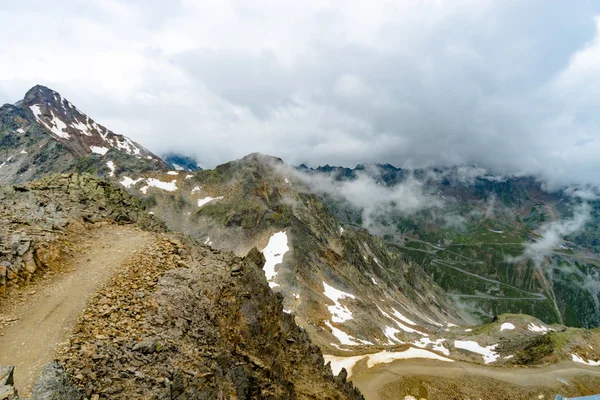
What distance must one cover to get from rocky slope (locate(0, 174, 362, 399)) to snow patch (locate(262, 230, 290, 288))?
59652 mm

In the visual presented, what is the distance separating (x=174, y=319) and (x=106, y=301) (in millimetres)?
3203

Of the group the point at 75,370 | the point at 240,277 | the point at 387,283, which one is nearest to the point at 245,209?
the point at 387,283

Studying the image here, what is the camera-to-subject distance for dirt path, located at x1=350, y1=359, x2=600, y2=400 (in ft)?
118

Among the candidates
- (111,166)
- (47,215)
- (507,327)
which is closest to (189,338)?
(47,215)

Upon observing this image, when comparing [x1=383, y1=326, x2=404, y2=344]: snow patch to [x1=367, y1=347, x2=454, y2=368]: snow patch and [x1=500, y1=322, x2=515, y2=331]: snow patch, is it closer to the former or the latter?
[x1=367, y1=347, x2=454, y2=368]: snow patch

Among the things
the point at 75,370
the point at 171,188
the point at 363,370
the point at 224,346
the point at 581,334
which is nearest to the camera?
the point at 75,370

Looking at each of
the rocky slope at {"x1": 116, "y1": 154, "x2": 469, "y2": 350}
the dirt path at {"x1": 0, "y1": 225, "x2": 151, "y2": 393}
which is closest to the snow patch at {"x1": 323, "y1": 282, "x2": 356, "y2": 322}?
the rocky slope at {"x1": 116, "y1": 154, "x2": 469, "y2": 350}

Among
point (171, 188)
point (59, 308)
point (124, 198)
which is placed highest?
point (171, 188)

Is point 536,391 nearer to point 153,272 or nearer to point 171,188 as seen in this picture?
point 153,272

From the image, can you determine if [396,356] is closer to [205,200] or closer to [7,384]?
[7,384]

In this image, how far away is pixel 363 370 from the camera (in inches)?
1542

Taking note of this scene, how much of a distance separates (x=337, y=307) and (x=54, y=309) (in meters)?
71.2

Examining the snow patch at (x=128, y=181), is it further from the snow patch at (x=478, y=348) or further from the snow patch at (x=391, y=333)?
the snow patch at (x=478, y=348)

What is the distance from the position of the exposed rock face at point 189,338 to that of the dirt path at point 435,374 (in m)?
12.0
